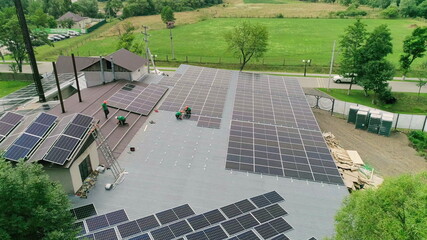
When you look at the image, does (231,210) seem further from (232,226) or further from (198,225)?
(198,225)

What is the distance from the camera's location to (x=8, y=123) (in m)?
23.5

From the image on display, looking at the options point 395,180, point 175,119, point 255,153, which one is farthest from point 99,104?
point 395,180

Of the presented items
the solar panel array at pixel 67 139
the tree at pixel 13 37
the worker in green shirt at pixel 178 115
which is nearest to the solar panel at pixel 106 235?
the solar panel array at pixel 67 139

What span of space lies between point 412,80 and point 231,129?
2167 inches

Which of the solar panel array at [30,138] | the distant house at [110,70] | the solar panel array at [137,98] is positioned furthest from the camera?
the distant house at [110,70]

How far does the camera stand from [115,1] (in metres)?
146

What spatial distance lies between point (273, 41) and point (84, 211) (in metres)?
87.8

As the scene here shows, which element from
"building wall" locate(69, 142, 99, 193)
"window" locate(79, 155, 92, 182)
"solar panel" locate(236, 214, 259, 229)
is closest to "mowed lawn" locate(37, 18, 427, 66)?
"building wall" locate(69, 142, 99, 193)

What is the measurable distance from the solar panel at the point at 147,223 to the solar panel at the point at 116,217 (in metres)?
0.92

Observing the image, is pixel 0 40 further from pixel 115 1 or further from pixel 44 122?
pixel 115 1

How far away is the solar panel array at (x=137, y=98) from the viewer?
33281mm

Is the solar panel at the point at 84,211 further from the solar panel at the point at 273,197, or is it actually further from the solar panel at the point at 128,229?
the solar panel at the point at 273,197

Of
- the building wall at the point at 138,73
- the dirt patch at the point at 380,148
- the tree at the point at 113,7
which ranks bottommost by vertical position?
the dirt patch at the point at 380,148

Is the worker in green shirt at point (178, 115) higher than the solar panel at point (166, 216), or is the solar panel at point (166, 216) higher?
the worker in green shirt at point (178, 115)
